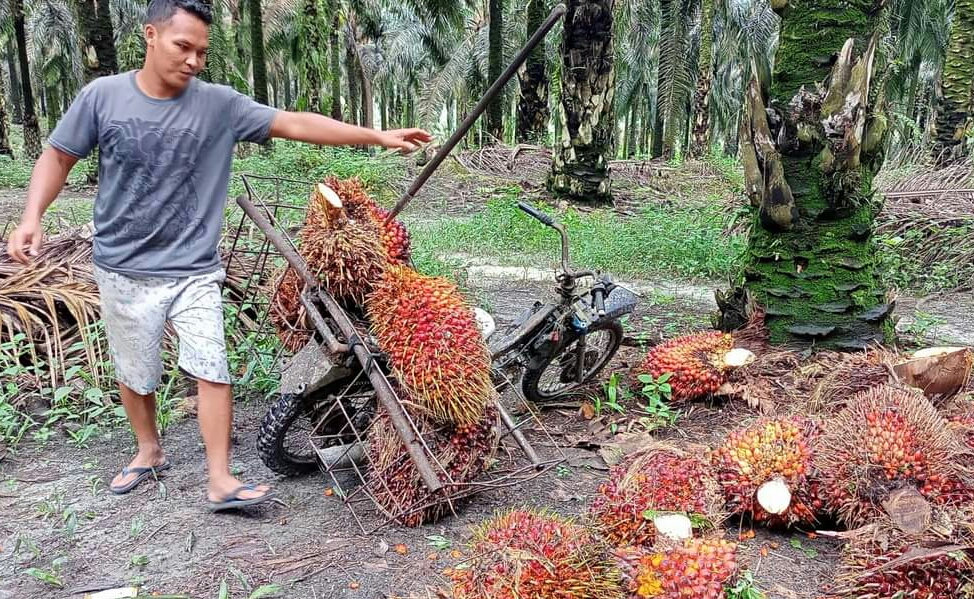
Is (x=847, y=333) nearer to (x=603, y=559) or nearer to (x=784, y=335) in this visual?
(x=784, y=335)

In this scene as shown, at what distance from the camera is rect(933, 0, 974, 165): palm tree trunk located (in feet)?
27.3

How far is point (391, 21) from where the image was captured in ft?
119

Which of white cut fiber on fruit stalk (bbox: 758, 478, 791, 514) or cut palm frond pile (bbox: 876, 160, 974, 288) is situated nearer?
white cut fiber on fruit stalk (bbox: 758, 478, 791, 514)

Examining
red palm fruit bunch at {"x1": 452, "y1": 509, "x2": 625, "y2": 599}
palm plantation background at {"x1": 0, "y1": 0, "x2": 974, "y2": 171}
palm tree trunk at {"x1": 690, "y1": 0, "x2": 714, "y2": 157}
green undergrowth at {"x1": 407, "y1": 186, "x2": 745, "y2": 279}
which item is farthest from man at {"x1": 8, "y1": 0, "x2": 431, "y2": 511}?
palm tree trunk at {"x1": 690, "y1": 0, "x2": 714, "y2": 157}

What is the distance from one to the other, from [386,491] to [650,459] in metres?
0.97

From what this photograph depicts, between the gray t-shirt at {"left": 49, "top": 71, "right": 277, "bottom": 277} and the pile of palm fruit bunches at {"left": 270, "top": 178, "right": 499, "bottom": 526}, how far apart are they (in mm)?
387

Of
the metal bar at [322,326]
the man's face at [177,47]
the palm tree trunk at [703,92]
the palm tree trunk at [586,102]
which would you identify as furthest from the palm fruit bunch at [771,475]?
the palm tree trunk at [703,92]

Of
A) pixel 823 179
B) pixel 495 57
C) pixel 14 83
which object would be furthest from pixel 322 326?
pixel 14 83

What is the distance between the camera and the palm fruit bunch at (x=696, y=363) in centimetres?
353

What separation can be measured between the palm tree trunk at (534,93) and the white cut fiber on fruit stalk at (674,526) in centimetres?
1152

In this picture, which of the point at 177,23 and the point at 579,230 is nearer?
the point at 177,23

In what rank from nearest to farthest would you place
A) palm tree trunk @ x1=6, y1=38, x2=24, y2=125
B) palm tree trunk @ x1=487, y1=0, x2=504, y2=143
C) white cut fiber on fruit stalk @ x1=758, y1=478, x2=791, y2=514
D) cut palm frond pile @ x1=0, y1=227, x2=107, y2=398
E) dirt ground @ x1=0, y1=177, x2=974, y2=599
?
dirt ground @ x1=0, y1=177, x2=974, y2=599 < white cut fiber on fruit stalk @ x1=758, y1=478, x2=791, y2=514 < cut palm frond pile @ x1=0, y1=227, x2=107, y2=398 < palm tree trunk @ x1=487, y1=0, x2=504, y2=143 < palm tree trunk @ x1=6, y1=38, x2=24, y2=125

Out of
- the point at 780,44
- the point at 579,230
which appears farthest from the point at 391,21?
the point at 780,44

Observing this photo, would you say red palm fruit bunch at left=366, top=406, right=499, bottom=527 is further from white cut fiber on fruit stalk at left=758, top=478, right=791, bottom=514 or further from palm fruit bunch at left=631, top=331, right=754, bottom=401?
palm fruit bunch at left=631, top=331, right=754, bottom=401
